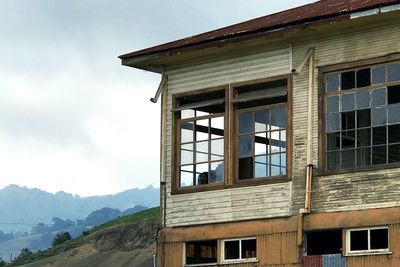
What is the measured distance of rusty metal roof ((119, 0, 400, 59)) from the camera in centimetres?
2114

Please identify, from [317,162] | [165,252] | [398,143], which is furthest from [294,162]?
[165,252]

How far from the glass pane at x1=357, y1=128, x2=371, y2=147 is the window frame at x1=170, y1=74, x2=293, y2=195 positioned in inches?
66.4

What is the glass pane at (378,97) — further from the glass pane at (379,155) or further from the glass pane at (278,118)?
the glass pane at (278,118)

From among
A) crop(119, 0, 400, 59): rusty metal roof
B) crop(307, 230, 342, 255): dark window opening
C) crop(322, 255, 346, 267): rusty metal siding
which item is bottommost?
crop(322, 255, 346, 267): rusty metal siding

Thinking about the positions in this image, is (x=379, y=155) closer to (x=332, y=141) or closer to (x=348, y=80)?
(x=332, y=141)

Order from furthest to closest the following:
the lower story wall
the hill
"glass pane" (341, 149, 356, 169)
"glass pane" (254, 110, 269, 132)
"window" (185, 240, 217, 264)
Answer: the hill, "window" (185, 240, 217, 264), "glass pane" (254, 110, 269, 132), "glass pane" (341, 149, 356, 169), the lower story wall

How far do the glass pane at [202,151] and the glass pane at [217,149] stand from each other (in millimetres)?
187

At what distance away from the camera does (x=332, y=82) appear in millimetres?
21906

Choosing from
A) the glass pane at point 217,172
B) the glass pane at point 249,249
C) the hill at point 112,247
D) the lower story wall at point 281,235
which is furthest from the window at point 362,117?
the hill at point 112,247

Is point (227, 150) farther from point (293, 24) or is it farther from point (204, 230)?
point (293, 24)

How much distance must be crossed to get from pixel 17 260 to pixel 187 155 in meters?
80.2

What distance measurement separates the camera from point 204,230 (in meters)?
23.6

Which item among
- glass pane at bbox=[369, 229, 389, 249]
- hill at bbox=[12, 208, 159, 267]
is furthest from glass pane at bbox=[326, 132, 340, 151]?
hill at bbox=[12, 208, 159, 267]

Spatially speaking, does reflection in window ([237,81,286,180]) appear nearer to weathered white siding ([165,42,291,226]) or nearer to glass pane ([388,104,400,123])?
weathered white siding ([165,42,291,226])
